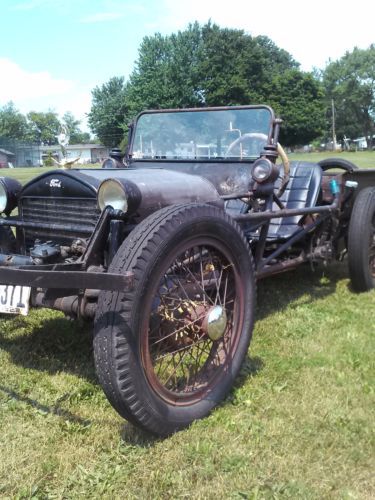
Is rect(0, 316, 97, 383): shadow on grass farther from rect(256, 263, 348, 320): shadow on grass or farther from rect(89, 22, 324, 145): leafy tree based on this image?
rect(89, 22, 324, 145): leafy tree

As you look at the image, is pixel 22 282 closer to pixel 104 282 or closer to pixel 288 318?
pixel 104 282

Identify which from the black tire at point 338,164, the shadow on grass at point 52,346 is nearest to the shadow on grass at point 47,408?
the shadow on grass at point 52,346

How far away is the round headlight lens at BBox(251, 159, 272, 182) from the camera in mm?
3525

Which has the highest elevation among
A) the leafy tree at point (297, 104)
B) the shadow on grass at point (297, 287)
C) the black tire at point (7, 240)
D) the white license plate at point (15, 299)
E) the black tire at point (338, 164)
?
the leafy tree at point (297, 104)

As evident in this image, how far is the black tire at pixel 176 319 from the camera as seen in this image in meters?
2.13

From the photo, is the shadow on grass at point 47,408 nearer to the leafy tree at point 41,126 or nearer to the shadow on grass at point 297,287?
the shadow on grass at point 297,287

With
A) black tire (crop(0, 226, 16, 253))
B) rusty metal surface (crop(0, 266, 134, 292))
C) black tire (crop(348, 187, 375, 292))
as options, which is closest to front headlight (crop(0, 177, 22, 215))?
black tire (crop(0, 226, 16, 253))

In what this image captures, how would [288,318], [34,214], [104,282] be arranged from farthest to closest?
[288,318], [34,214], [104,282]

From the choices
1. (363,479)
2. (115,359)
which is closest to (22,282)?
(115,359)

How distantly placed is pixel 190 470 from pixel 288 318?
83.6 inches

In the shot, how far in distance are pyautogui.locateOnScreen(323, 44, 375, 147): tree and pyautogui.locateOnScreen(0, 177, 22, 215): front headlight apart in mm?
80350

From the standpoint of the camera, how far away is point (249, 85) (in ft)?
171

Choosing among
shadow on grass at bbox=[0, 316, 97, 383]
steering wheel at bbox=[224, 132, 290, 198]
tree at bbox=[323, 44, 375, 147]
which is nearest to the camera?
shadow on grass at bbox=[0, 316, 97, 383]

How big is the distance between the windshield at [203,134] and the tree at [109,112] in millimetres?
50908
